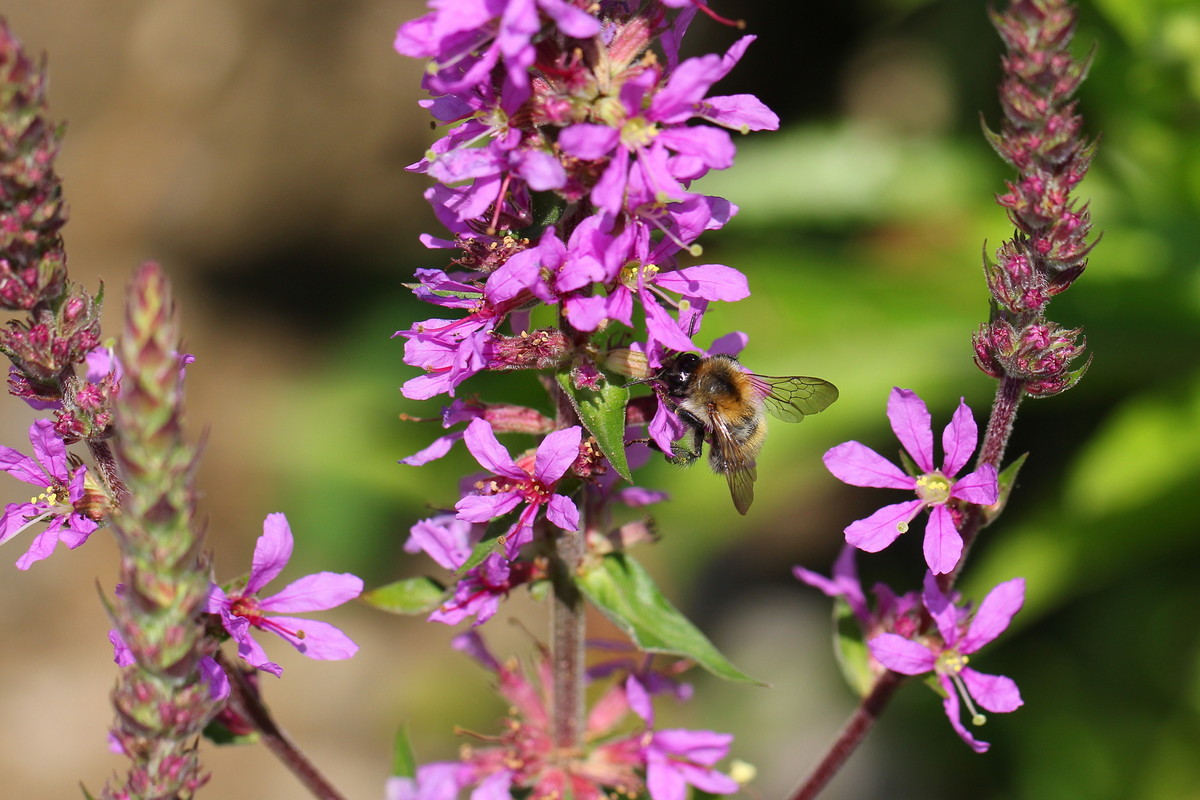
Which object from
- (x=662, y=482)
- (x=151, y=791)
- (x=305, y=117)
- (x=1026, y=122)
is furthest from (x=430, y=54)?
(x=305, y=117)

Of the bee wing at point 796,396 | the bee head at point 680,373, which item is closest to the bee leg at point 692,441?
the bee head at point 680,373

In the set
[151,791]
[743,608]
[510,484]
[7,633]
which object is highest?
[7,633]

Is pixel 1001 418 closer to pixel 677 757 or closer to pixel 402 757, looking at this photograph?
pixel 677 757

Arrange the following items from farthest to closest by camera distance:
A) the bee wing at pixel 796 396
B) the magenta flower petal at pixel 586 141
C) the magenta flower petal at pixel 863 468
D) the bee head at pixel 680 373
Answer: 1. the bee wing at pixel 796 396
2. the bee head at pixel 680 373
3. the magenta flower petal at pixel 863 468
4. the magenta flower petal at pixel 586 141

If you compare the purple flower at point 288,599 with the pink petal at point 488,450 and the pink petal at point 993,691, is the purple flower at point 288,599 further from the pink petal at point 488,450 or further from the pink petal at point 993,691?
the pink petal at point 993,691

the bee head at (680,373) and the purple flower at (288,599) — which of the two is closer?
the purple flower at (288,599)

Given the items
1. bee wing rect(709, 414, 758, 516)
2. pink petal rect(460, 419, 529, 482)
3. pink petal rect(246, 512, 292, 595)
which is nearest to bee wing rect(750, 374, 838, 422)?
bee wing rect(709, 414, 758, 516)

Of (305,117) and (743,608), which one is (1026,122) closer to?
(743,608)
